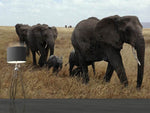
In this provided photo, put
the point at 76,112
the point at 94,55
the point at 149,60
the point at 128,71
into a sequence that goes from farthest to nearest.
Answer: the point at 149,60, the point at 128,71, the point at 94,55, the point at 76,112

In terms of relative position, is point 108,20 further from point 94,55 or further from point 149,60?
point 149,60

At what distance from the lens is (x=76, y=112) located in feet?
19.6

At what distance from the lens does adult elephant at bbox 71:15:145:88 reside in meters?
8.26

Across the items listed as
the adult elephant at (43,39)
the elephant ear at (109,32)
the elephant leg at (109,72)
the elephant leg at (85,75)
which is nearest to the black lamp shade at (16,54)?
the elephant ear at (109,32)

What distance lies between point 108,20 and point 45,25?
6.62 m

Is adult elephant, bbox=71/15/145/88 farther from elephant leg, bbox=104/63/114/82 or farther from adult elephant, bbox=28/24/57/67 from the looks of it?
adult elephant, bbox=28/24/57/67

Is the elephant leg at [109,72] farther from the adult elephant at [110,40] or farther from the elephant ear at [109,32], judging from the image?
the elephant ear at [109,32]

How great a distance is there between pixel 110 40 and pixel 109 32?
10.0 inches

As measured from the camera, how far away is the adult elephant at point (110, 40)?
826 cm

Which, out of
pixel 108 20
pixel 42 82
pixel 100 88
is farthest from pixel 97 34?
pixel 42 82

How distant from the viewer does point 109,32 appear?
350 inches

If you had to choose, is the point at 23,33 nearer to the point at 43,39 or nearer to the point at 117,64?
the point at 43,39

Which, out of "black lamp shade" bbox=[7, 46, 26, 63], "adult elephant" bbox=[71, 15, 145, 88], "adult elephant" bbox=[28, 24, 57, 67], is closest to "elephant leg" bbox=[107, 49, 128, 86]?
"adult elephant" bbox=[71, 15, 145, 88]

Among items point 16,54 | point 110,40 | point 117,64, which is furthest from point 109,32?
point 16,54
